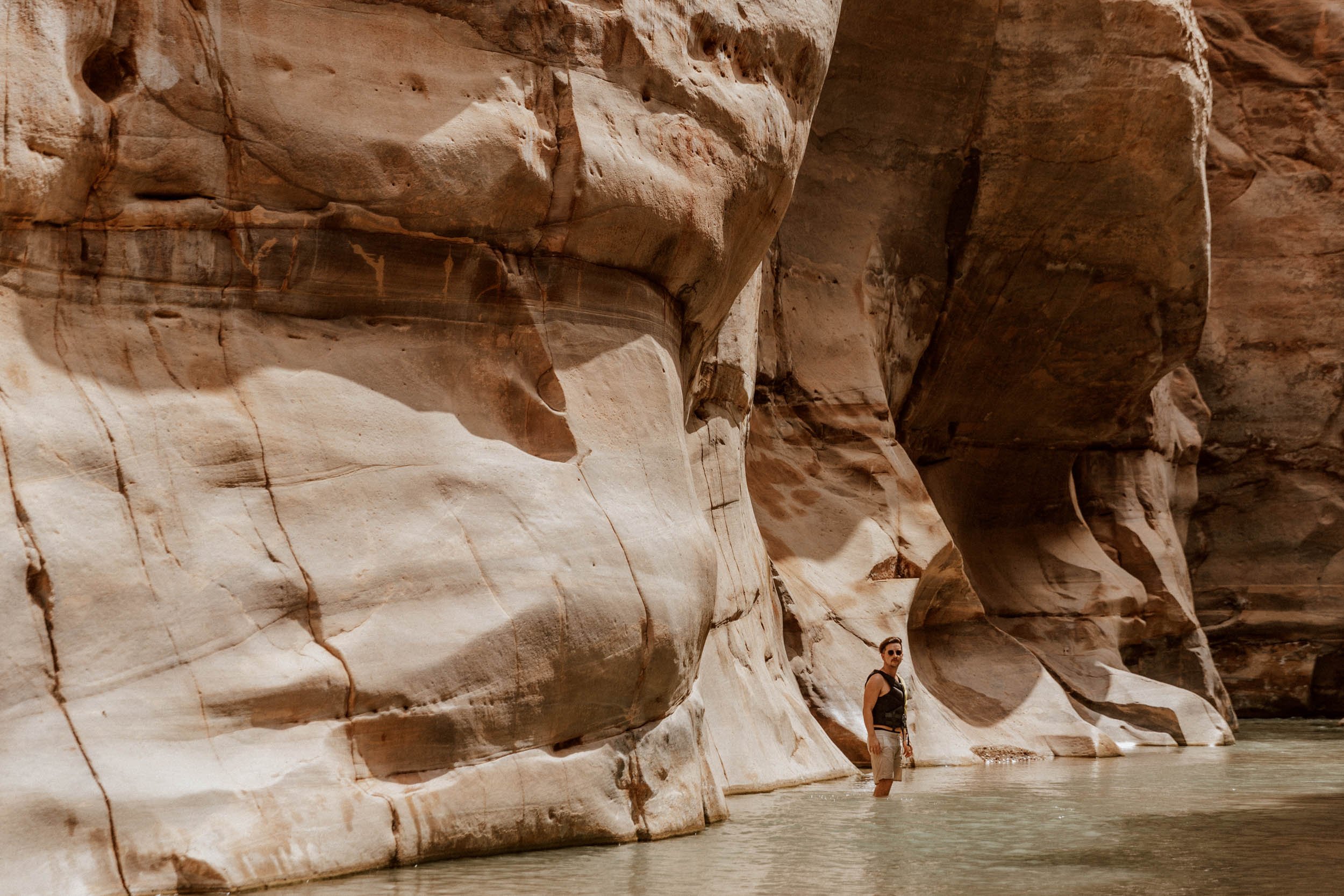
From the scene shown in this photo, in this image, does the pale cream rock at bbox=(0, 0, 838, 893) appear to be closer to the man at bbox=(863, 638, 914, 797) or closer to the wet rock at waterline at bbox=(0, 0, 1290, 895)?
the wet rock at waterline at bbox=(0, 0, 1290, 895)

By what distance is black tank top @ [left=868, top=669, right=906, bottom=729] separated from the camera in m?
7.78

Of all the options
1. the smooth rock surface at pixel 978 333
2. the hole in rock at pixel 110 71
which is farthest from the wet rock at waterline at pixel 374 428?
the smooth rock surface at pixel 978 333

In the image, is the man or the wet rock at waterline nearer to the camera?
the wet rock at waterline

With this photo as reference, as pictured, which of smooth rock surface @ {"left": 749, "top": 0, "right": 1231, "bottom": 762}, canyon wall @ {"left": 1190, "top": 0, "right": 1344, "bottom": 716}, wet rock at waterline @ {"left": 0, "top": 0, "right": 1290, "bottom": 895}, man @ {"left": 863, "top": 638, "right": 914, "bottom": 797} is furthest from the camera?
canyon wall @ {"left": 1190, "top": 0, "right": 1344, "bottom": 716}

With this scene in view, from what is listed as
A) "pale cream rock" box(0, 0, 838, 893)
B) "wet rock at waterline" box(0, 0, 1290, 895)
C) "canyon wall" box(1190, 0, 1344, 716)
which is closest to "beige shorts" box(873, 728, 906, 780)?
"wet rock at waterline" box(0, 0, 1290, 895)

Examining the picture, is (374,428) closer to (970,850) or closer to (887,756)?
(970,850)

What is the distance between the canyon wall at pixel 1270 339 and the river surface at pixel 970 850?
9779 mm

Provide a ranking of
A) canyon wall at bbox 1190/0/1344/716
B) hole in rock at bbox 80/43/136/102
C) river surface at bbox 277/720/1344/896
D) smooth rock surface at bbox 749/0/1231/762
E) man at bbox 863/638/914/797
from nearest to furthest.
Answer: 1. river surface at bbox 277/720/1344/896
2. hole in rock at bbox 80/43/136/102
3. man at bbox 863/638/914/797
4. smooth rock surface at bbox 749/0/1231/762
5. canyon wall at bbox 1190/0/1344/716

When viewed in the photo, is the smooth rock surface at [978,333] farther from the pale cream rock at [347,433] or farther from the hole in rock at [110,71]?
the hole in rock at [110,71]

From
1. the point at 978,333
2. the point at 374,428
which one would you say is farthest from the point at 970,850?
the point at 978,333

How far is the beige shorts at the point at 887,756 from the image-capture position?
7.76 metres

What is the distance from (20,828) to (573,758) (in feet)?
6.93

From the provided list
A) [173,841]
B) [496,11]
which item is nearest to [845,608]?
[496,11]

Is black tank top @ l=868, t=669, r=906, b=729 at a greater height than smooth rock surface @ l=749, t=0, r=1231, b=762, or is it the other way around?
smooth rock surface @ l=749, t=0, r=1231, b=762
